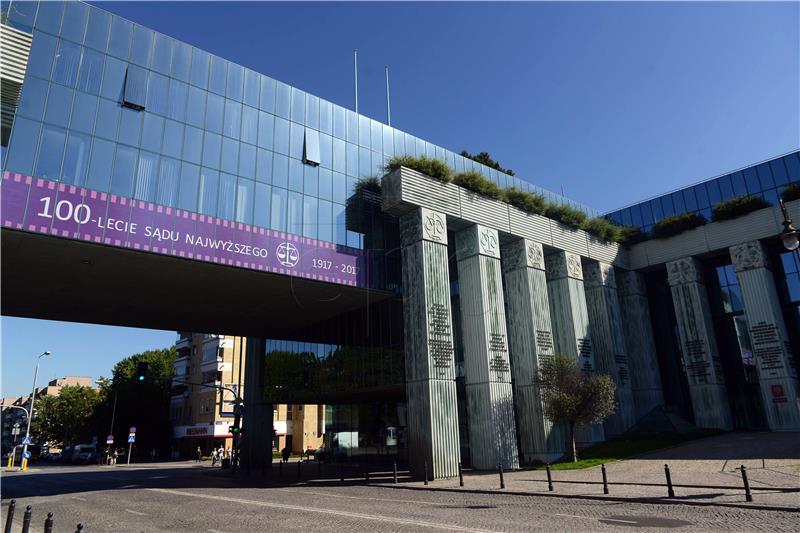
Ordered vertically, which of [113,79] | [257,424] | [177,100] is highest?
[177,100]

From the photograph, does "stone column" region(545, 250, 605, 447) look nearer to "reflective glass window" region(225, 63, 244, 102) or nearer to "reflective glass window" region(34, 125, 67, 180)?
"reflective glass window" region(225, 63, 244, 102)

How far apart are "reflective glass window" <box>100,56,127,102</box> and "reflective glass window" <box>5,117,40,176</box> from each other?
11.6 feet

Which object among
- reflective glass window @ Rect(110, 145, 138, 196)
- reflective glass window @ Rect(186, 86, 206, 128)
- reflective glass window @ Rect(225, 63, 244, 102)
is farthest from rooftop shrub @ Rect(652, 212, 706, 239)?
reflective glass window @ Rect(110, 145, 138, 196)

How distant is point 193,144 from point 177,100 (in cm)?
227

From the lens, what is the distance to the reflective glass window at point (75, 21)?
2206 centimetres

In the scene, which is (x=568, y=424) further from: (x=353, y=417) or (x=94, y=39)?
(x=94, y=39)

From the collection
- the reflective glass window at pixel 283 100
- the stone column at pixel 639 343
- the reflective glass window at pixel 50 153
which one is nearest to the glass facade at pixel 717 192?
the stone column at pixel 639 343

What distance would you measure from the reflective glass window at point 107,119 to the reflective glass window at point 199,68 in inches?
172

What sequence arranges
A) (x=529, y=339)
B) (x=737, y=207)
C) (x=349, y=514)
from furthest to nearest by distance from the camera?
(x=737, y=207) → (x=529, y=339) → (x=349, y=514)

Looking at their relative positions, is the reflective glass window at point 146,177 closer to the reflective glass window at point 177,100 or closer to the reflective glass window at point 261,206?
the reflective glass window at point 177,100

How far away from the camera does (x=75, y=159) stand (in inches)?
834

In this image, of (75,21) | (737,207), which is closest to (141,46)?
(75,21)

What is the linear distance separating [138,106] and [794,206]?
40366mm

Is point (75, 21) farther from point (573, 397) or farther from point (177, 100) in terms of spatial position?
point (573, 397)
